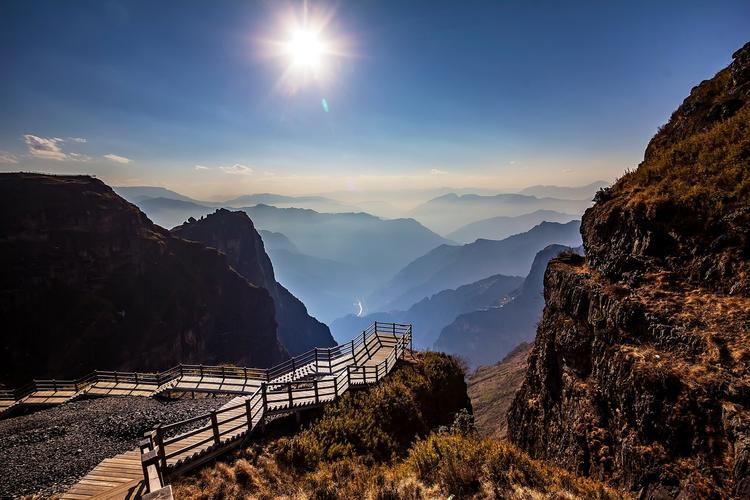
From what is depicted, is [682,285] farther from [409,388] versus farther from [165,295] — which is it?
[165,295]

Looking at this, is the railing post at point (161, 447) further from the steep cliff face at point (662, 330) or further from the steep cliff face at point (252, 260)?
the steep cliff face at point (252, 260)

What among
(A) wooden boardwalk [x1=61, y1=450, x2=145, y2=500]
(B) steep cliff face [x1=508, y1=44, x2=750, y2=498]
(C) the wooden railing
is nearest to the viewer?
(B) steep cliff face [x1=508, y1=44, x2=750, y2=498]

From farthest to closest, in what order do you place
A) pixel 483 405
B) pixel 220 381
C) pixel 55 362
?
pixel 483 405 → pixel 55 362 → pixel 220 381

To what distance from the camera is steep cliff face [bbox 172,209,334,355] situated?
131125mm

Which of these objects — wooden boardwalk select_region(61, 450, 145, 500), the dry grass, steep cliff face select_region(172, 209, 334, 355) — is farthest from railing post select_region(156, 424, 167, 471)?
steep cliff face select_region(172, 209, 334, 355)

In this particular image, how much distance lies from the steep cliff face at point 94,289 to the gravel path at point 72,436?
43.5 m

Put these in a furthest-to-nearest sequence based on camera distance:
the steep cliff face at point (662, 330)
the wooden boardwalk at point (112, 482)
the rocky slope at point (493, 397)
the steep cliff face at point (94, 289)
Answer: the steep cliff face at point (94, 289), the rocky slope at point (493, 397), the wooden boardwalk at point (112, 482), the steep cliff face at point (662, 330)

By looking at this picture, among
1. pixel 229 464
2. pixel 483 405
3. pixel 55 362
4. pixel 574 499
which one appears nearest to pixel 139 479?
pixel 229 464

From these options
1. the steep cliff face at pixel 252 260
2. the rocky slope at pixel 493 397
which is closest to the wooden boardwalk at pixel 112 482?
the rocky slope at pixel 493 397

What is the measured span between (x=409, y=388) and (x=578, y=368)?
25.7 ft

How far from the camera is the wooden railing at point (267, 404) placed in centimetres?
979

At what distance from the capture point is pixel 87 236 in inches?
2576

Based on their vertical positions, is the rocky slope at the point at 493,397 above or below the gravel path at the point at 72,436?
below

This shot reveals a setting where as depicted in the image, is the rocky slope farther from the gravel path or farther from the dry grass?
the gravel path
